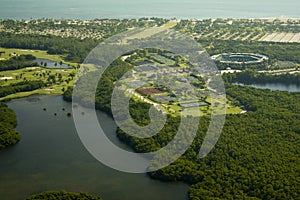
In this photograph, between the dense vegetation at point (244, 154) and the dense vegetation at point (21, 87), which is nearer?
the dense vegetation at point (244, 154)

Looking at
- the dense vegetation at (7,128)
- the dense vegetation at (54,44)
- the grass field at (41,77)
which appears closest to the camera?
the dense vegetation at (7,128)

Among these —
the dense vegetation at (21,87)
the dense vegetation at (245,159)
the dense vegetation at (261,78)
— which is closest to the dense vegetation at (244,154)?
the dense vegetation at (245,159)

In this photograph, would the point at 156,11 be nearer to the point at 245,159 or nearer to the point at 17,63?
the point at 17,63

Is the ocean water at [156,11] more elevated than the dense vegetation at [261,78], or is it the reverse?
the ocean water at [156,11]

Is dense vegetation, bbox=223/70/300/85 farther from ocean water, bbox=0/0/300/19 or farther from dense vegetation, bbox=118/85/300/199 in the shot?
ocean water, bbox=0/0/300/19

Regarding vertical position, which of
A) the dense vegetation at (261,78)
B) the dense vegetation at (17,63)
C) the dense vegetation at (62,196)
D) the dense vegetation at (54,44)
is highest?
the dense vegetation at (54,44)

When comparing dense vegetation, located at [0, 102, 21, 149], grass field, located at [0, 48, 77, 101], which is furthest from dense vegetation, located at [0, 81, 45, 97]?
dense vegetation, located at [0, 102, 21, 149]

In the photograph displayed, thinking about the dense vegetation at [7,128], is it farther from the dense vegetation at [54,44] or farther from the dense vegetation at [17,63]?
the dense vegetation at [54,44]
